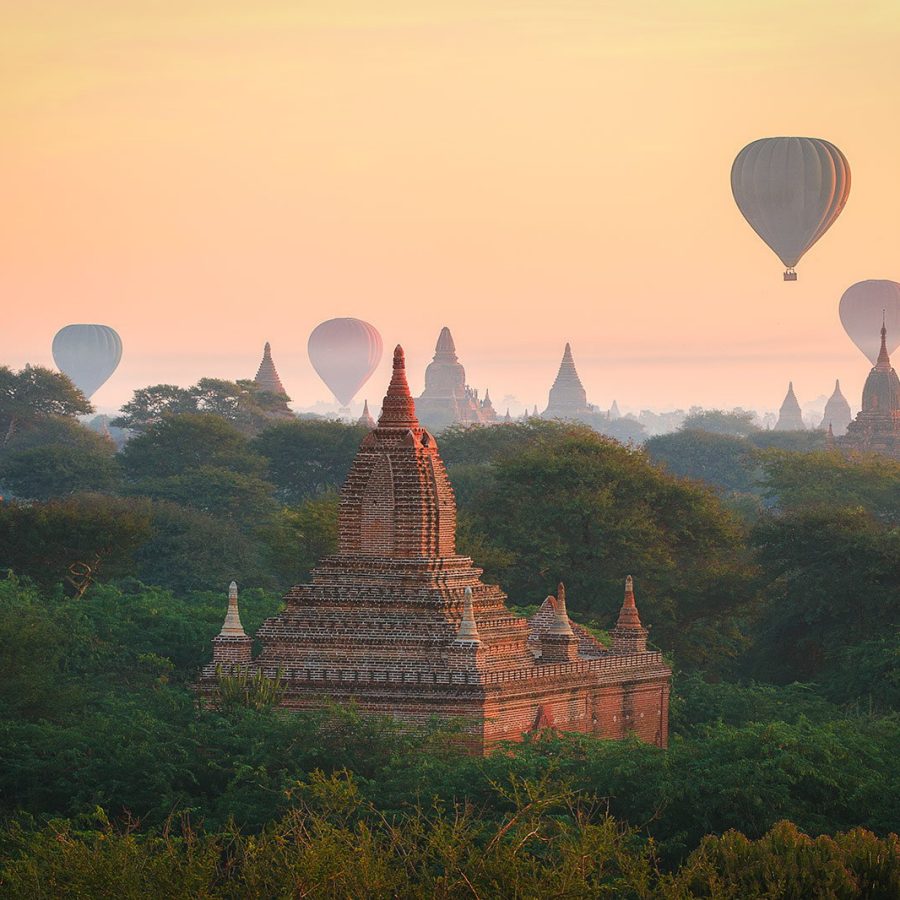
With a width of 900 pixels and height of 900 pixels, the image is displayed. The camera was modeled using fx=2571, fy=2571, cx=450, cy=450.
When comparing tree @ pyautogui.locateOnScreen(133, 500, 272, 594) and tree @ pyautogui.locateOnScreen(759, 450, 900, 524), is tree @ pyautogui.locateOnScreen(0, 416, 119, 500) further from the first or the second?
tree @ pyautogui.locateOnScreen(759, 450, 900, 524)

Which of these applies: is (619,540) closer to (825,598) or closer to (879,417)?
(825,598)

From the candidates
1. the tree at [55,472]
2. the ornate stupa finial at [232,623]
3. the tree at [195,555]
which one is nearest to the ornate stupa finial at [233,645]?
the ornate stupa finial at [232,623]

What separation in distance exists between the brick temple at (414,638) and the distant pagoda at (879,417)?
110 metres

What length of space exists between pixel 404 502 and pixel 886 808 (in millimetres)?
9953

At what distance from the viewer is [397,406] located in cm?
4153

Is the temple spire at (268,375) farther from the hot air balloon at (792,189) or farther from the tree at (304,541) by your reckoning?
the tree at (304,541)

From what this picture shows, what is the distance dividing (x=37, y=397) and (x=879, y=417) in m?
51.6

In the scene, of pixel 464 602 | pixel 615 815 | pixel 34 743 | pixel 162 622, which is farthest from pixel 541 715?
pixel 162 622

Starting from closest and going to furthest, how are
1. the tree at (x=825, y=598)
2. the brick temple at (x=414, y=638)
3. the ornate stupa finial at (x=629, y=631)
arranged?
the brick temple at (x=414, y=638)
the ornate stupa finial at (x=629, y=631)
the tree at (x=825, y=598)

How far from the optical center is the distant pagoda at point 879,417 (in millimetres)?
152750

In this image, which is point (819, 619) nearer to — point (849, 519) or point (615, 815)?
point (849, 519)

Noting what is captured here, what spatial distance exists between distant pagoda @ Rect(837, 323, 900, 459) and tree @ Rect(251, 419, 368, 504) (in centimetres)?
4588

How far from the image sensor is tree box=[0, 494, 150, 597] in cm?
5697

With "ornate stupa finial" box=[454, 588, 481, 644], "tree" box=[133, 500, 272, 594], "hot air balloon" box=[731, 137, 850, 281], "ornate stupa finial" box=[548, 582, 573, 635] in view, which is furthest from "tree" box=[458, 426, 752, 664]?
"hot air balloon" box=[731, 137, 850, 281]
